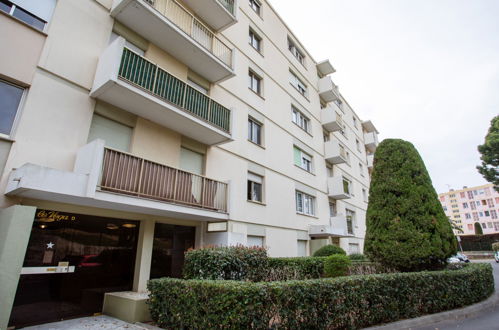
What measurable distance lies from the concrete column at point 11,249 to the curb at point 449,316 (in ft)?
22.7

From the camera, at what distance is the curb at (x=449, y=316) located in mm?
6020

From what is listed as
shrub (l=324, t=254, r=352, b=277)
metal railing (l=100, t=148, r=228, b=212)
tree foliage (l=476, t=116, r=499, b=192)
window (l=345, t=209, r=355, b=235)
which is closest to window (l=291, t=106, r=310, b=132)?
window (l=345, t=209, r=355, b=235)

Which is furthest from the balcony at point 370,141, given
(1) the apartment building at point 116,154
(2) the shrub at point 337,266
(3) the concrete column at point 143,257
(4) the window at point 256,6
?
(3) the concrete column at point 143,257

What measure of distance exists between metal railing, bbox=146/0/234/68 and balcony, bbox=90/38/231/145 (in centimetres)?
219

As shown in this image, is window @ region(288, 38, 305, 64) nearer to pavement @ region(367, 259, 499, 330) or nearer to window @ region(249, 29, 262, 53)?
window @ region(249, 29, 262, 53)

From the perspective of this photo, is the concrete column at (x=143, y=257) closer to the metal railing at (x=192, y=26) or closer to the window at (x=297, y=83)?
the metal railing at (x=192, y=26)

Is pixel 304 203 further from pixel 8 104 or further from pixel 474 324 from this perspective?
pixel 8 104

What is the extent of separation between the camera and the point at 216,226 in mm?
10078

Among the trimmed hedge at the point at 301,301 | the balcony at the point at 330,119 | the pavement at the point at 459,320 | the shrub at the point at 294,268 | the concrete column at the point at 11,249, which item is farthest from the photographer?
the balcony at the point at 330,119

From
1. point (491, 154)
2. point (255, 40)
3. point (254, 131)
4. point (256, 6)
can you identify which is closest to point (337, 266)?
point (254, 131)

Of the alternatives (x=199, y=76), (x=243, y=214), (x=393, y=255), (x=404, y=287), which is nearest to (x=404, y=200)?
(x=393, y=255)

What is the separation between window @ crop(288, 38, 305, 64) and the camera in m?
19.6

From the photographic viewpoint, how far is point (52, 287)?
6.33 meters

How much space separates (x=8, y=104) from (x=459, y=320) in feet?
39.8
